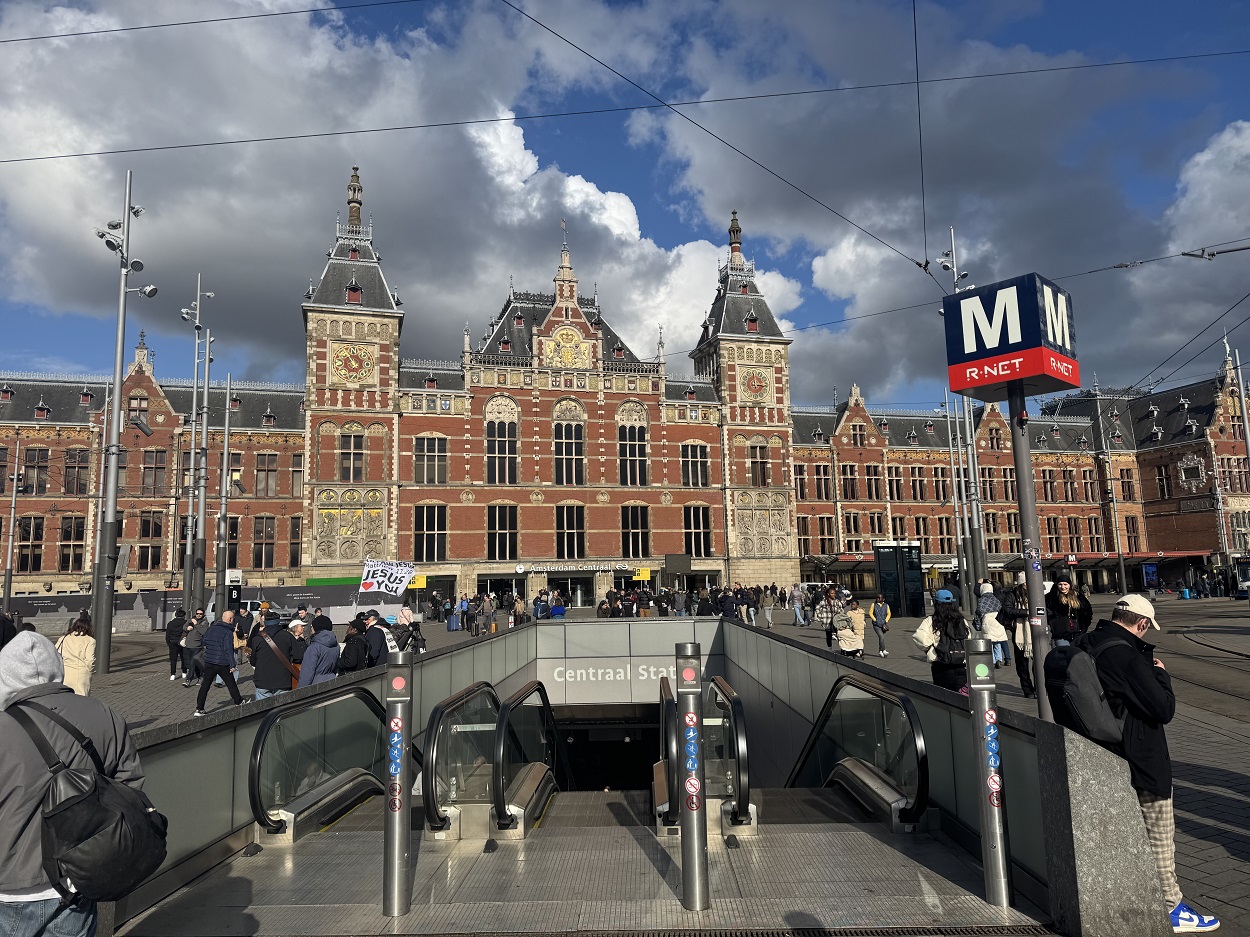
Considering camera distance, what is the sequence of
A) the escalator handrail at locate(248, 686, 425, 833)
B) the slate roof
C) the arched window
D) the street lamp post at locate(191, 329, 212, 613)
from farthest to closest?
1. the arched window
2. the slate roof
3. the street lamp post at locate(191, 329, 212, 613)
4. the escalator handrail at locate(248, 686, 425, 833)

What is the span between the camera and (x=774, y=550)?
4325 centimetres

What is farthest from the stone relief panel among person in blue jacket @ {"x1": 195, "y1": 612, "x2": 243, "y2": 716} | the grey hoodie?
the grey hoodie

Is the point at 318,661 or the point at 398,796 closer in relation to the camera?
the point at 398,796

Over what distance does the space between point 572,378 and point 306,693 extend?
35.2m

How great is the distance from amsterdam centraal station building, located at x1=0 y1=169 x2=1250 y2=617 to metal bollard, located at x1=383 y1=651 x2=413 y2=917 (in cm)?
3329

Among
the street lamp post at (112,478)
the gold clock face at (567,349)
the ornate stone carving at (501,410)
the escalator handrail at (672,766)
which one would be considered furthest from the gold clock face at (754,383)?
the escalator handrail at (672,766)

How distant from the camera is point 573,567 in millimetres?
40062

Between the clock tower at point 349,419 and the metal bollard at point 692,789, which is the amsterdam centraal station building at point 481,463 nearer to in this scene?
the clock tower at point 349,419

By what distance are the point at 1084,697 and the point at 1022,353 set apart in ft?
12.4

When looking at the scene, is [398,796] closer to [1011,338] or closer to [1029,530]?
[1029,530]

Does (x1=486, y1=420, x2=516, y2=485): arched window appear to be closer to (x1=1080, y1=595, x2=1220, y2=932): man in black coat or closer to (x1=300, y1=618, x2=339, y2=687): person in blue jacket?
(x1=300, y1=618, x2=339, y2=687): person in blue jacket

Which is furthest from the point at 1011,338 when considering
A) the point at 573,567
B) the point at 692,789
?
the point at 573,567

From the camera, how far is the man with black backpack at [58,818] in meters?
2.69

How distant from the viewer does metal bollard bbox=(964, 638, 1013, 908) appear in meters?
4.52
